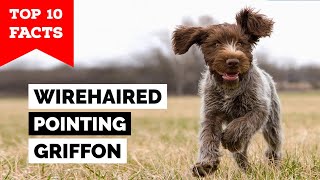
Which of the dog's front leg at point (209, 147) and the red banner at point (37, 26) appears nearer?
the dog's front leg at point (209, 147)

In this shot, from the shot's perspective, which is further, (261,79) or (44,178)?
(261,79)

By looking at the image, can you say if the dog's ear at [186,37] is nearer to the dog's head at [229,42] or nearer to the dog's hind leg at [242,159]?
the dog's head at [229,42]

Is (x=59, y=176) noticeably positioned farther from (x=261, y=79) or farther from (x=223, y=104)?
(x=261, y=79)

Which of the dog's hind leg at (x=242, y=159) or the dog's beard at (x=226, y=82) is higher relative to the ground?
the dog's beard at (x=226, y=82)

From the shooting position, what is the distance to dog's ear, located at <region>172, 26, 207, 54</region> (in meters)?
5.59

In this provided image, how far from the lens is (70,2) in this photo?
6973 mm

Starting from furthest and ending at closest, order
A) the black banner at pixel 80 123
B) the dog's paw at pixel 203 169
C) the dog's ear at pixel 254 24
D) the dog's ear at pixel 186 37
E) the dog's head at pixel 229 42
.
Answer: the black banner at pixel 80 123, the dog's ear at pixel 186 37, the dog's ear at pixel 254 24, the dog's head at pixel 229 42, the dog's paw at pixel 203 169

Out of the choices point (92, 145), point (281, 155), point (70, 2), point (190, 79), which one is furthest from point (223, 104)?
point (190, 79)

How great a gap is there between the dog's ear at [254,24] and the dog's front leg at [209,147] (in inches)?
35.4

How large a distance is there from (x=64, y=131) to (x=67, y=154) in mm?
260

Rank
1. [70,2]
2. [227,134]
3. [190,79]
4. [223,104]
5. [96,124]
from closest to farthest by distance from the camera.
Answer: [227,134], [223,104], [96,124], [70,2], [190,79]

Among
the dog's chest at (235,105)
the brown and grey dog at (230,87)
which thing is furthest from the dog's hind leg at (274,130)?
the dog's chest at (235,105)

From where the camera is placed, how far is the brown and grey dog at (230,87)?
16.4 ft

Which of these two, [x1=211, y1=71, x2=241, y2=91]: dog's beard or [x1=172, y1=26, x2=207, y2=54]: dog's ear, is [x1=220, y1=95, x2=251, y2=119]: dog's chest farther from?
[x1=172, y1=26, x2=207, y2=54]: dog's ear
